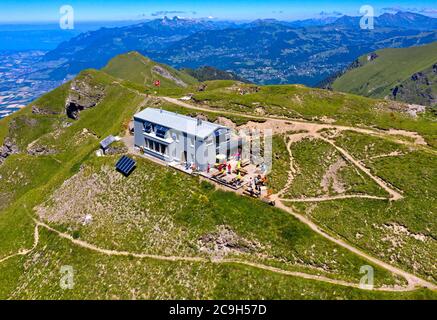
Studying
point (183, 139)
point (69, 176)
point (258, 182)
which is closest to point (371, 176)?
point (258, 182)

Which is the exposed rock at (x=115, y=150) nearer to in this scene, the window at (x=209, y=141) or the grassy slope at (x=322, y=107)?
the window at (x=209, y=141)

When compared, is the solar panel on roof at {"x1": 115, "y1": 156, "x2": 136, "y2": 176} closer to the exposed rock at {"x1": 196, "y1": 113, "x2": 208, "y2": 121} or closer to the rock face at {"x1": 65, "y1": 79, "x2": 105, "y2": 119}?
the exposed rock at {"x1": 196, "y1": 113, "x2": 208, "y2": 121}

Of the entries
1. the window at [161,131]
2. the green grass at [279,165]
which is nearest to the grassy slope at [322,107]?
the green grass at [279,165]

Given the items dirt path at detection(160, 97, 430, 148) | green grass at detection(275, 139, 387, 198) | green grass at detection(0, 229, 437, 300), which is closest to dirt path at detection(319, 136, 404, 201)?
green grass at detection(275, 139, 387, 198)

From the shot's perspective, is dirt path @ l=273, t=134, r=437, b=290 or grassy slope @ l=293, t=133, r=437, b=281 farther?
grassy slope @ l=293, t=133, r=437, b=281

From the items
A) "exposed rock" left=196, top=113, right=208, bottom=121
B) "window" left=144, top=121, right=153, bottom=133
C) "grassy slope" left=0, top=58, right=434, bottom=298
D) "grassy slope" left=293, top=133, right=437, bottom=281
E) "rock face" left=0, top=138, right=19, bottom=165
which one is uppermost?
"window" left=144, top=121, right=153, bottom=133
